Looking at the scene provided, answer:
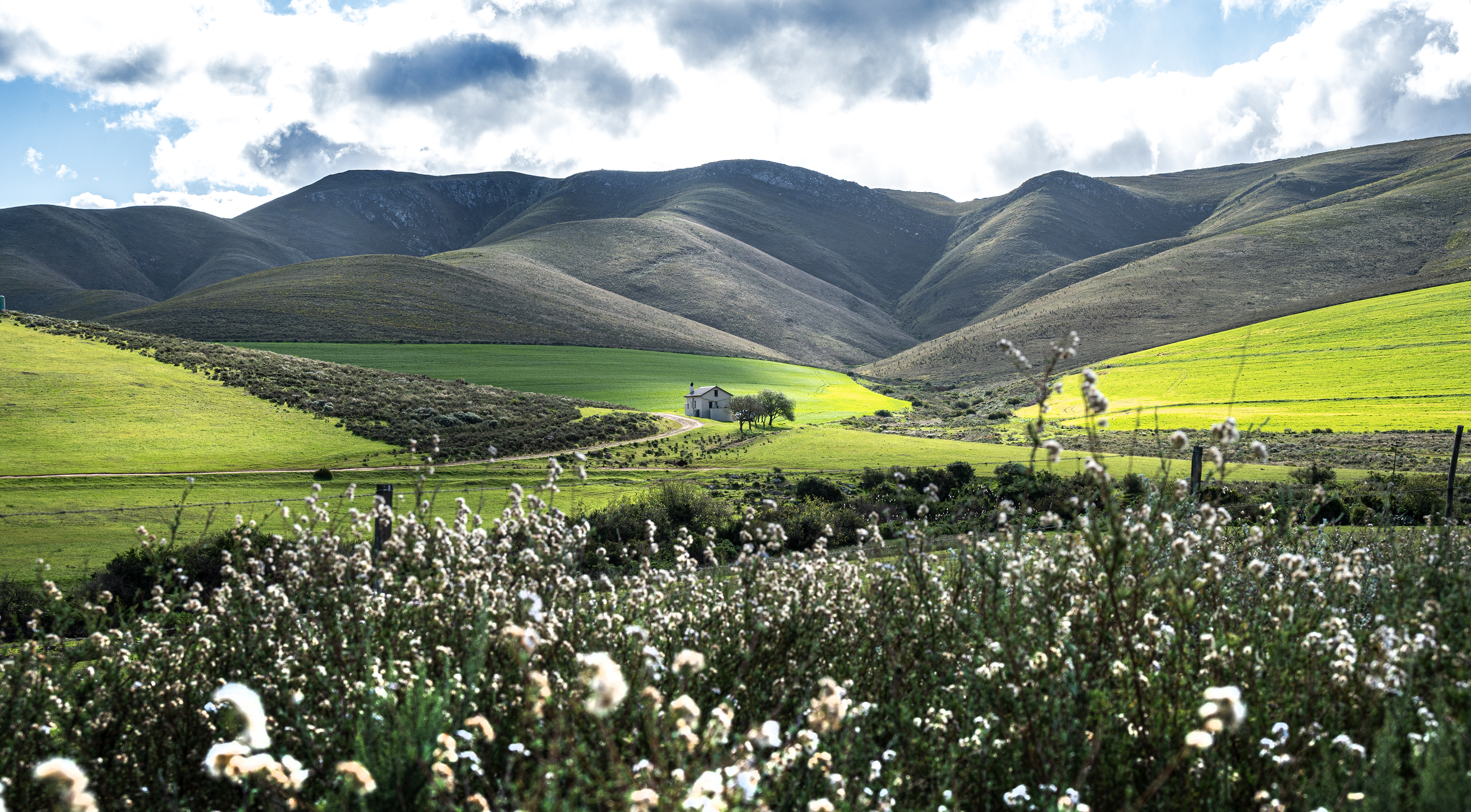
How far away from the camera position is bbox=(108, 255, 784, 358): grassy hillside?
293ft

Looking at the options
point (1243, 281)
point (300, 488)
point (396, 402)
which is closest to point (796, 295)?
point (1243, 281)

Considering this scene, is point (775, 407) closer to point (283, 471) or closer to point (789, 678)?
point (283, 471)

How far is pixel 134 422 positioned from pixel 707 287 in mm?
140679

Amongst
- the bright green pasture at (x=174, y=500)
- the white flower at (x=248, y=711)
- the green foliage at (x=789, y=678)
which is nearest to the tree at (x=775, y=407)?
the bright green pasture at (x=174, y=500)

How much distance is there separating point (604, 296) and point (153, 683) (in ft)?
465

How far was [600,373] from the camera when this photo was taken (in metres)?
82.6

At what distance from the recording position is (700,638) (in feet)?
16.5

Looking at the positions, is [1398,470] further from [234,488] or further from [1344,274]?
[1344,274]

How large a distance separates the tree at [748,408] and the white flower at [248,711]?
55.3 m

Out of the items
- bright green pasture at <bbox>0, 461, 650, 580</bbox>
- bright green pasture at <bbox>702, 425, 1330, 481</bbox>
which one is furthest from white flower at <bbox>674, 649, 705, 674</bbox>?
bright green pasture at <bbox>702, 425, 1330, 481</bbox>

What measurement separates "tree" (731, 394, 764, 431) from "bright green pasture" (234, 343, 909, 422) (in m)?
6.60

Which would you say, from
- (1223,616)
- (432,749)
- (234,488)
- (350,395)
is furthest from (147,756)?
(350,395)

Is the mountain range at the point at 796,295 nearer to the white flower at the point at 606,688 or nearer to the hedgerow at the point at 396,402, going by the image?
the hedgerow at the point at 396,402

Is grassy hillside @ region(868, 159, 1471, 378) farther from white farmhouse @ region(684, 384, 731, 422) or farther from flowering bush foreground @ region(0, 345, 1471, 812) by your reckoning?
flowering bush foreground @ region(0, 345, 1471, 812)
